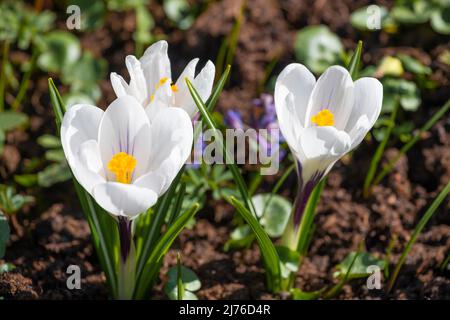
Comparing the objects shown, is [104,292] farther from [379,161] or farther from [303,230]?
[379,161]

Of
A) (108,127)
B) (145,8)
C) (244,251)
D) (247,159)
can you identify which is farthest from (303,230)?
(145,8)

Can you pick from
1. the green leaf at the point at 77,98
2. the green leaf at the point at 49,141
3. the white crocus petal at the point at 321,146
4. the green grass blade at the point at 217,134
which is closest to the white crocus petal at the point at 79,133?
the green grass blade at the point at 217,134

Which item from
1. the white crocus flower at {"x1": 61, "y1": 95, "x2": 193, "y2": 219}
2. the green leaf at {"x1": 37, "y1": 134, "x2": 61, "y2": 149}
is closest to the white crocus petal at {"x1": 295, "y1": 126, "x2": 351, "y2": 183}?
the white crocus flower at {"x1": 61, "y1": 95, "x2": 193, "y2": 219}

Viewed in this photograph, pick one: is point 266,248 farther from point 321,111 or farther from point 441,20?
point 441,20

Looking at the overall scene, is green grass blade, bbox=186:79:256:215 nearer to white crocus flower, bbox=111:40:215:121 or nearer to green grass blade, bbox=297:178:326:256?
white crocus flower, bbox=111:40:215:121

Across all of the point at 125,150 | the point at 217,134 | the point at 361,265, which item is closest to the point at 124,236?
the point at 125,150

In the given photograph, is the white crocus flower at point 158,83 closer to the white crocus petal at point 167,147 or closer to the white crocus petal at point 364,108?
the white crocus petal at point 167,147
